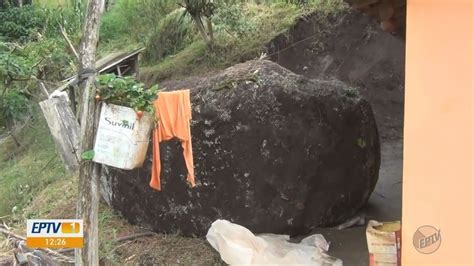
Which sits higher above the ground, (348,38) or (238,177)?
(348,38)

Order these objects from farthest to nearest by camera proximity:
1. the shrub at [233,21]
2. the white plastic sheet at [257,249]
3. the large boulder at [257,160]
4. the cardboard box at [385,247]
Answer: the shrub at [233,21] → the large boulder at [257,160] → the white plastic sheet at [257,249] → the cardboard box at [385,247]

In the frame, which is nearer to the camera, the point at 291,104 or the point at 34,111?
the point at 291,104

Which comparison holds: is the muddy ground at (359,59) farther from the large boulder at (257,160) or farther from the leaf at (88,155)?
the leaf at (88,155)

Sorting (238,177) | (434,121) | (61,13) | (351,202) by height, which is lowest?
(351,202)

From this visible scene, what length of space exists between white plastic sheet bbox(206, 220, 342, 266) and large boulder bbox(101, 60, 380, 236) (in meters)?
0.37

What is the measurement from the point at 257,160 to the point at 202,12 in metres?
6.12

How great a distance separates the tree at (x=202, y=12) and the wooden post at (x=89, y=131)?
24.1ft

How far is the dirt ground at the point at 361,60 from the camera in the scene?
10.3 m

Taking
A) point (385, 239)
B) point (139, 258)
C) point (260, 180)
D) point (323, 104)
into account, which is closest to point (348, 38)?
point (323, 104)

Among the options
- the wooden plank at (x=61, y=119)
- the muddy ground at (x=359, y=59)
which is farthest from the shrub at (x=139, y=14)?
the wooden plank at (x=61, y=119)

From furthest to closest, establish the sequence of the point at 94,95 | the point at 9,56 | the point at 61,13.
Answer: the point at 61,13 → the point at 9,56 → the point at 94,95

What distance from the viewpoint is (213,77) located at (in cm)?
639

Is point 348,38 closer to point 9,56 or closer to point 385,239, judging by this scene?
point 9,56

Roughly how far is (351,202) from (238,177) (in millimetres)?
1561
